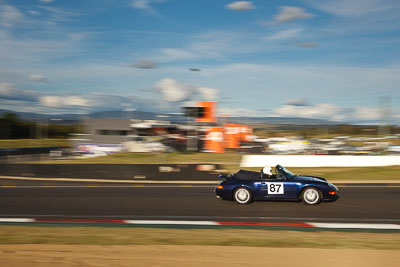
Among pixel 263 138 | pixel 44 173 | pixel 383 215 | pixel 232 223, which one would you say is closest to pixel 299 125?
pixel 263 138

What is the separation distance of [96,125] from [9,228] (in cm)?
2927

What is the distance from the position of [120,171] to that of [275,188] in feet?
29.3

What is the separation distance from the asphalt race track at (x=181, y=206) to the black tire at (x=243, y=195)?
0.21m

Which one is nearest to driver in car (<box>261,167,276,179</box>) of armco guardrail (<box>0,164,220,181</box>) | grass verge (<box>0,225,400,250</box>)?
grass verge (<box>0,225,400,250</box>)

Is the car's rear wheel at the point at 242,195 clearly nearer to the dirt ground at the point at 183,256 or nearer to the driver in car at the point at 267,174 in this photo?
the driver in car at the point at 267,174

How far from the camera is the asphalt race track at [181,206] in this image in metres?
8.62

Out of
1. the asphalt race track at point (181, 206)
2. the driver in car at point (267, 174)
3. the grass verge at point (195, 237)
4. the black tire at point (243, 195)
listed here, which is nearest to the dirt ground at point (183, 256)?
the grass verge at point (195, 237)

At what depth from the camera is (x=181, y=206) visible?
9.90 m

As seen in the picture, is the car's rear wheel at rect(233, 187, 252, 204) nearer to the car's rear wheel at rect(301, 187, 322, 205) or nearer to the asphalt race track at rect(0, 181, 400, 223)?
the asphalt race track at rect(0, 181, 400, 223)

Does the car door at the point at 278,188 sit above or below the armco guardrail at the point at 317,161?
below

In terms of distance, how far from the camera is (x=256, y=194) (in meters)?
10.1

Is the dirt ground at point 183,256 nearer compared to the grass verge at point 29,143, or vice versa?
the dirt ground at point 183,256

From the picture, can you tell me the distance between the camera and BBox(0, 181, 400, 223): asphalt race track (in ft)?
28.3

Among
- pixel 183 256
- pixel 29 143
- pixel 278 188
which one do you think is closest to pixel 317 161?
pixel 278 188
